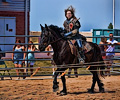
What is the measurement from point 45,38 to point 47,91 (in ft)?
5.21

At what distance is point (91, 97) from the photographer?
8.57 meters

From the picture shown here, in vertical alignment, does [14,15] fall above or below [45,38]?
above

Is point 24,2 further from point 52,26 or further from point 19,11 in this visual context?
point 52,26

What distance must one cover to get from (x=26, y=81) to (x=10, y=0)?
1414 cm

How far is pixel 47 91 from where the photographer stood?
9.55m

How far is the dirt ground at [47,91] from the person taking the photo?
852 centimetres

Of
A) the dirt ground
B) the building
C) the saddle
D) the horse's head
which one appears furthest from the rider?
the building

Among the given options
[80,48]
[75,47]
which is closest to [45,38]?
[75,47]

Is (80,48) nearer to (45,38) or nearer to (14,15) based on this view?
(45,38)

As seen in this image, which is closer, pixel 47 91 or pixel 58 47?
pixel 58 47

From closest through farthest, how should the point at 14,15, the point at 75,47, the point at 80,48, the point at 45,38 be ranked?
the point at 45,38, the point at 75,47, the point at 80,48, the point at 14,15

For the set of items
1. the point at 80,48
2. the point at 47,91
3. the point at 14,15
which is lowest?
the point at 47,91

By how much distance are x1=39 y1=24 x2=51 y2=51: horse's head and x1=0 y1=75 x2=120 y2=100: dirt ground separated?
1.27m

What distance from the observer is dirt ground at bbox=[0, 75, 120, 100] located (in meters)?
8.52
